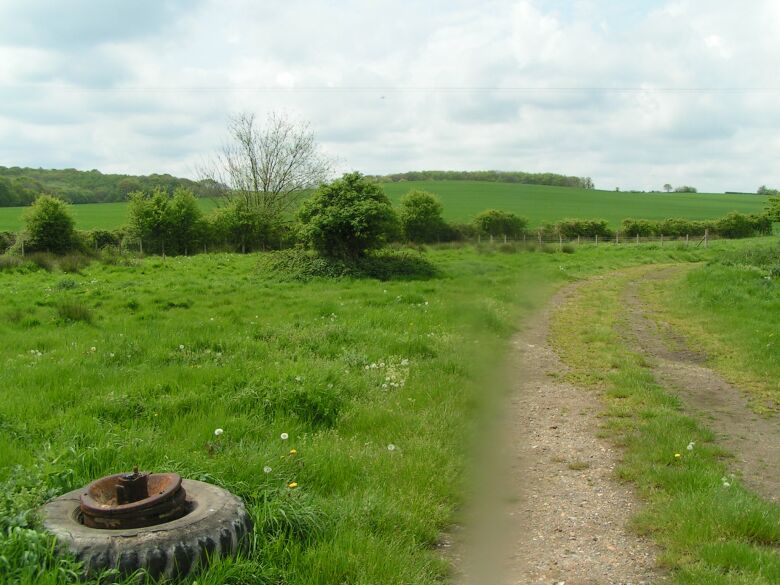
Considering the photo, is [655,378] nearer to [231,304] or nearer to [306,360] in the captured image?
[306,360]

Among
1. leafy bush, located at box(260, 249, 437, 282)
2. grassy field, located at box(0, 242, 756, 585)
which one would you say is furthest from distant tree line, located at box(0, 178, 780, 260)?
grassy field, located at box(0, 242, 756, 585)

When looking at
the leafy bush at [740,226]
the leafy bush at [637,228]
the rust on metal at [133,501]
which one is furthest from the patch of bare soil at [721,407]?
the leafy bush at [740,226]

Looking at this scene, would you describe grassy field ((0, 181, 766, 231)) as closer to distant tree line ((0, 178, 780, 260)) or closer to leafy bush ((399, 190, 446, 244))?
distant tree line ((0, 178, 780, 260))

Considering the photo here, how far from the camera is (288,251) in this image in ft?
74.5

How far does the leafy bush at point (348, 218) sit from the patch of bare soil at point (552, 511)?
13847mm

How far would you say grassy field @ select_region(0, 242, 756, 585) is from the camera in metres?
4.21

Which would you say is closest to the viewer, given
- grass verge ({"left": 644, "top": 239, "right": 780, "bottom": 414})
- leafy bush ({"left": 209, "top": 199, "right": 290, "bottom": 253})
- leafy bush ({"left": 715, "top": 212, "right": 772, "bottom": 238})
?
grass verge ({"left": 644, "top": 239, "right": 780, "bottom": 414})

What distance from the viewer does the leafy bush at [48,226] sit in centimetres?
2931

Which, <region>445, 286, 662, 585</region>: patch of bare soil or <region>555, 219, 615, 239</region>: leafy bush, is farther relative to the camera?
<region>555, 219, 615, 239</region>: leafy bush

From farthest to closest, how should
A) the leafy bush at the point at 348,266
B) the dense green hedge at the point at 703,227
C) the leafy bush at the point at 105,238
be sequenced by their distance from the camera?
the dense green hedge at the point at 703,227 < the leafy bush at the point at 105,238 < the leafy bush at the point at 348,266

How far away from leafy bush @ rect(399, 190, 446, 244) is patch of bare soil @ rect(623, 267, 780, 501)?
2373cm

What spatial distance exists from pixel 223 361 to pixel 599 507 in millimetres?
5470

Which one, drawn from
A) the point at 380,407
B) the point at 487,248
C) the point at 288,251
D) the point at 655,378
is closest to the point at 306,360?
the point at 380,407

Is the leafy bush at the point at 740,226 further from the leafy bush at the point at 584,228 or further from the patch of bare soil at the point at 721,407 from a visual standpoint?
the patch of bare soil at the point at 721,407
